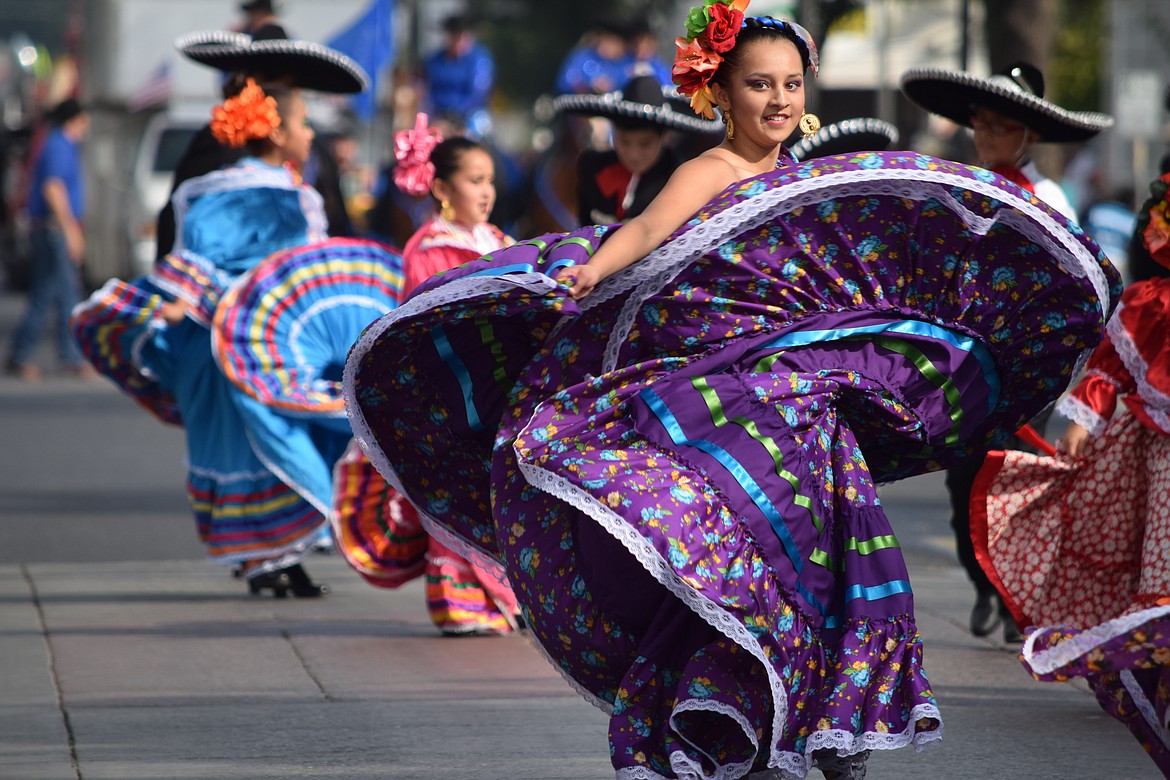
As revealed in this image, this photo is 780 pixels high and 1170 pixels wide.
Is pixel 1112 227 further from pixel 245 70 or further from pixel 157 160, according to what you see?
pixel 157 160

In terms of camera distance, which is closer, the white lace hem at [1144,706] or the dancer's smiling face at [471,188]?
the white lace hem at [1144,706]

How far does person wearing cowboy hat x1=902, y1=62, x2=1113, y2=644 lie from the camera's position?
6.33 m

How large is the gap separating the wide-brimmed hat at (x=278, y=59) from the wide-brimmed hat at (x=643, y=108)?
38.0 inches

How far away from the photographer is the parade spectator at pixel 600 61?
15328mm

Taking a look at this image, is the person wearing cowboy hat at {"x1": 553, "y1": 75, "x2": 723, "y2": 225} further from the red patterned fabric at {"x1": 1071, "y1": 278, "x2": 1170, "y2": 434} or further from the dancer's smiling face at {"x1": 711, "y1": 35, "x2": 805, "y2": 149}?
the dancer's smiling face at {"x1": 711, "y1": 35, "x2": 805, "y2": 149}

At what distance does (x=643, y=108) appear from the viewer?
25.6ft

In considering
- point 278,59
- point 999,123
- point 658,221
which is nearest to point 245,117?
point 278,59

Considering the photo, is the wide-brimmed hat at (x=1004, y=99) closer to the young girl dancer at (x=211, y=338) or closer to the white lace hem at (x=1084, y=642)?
the young girl dancer at (x=211, y=338)

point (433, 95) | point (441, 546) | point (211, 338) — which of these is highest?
point (211, 338)

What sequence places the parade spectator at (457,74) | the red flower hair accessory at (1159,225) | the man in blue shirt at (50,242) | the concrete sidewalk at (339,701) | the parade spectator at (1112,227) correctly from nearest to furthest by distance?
the red flower hair accessory at (1159,225), the concrete sidewalk at (339,701), the parade spectator at (1112,227), the man in blue shirt at (50,242), the parade spectator at (457,74)

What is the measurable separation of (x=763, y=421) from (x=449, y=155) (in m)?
3.17

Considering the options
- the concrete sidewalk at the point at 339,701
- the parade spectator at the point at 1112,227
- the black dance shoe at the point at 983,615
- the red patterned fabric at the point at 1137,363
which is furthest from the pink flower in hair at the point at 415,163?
the parade spectator at the point at 1112,227

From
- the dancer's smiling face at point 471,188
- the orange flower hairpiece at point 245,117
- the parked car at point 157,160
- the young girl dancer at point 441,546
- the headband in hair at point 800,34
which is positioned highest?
the headband in hair at point 800,34

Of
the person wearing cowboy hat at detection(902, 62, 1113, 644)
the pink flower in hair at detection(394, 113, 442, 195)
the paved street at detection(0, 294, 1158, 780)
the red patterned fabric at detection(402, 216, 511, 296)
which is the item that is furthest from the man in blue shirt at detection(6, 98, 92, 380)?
the person wearing cowboy hat at detection(902, 62, 1113, 644)
